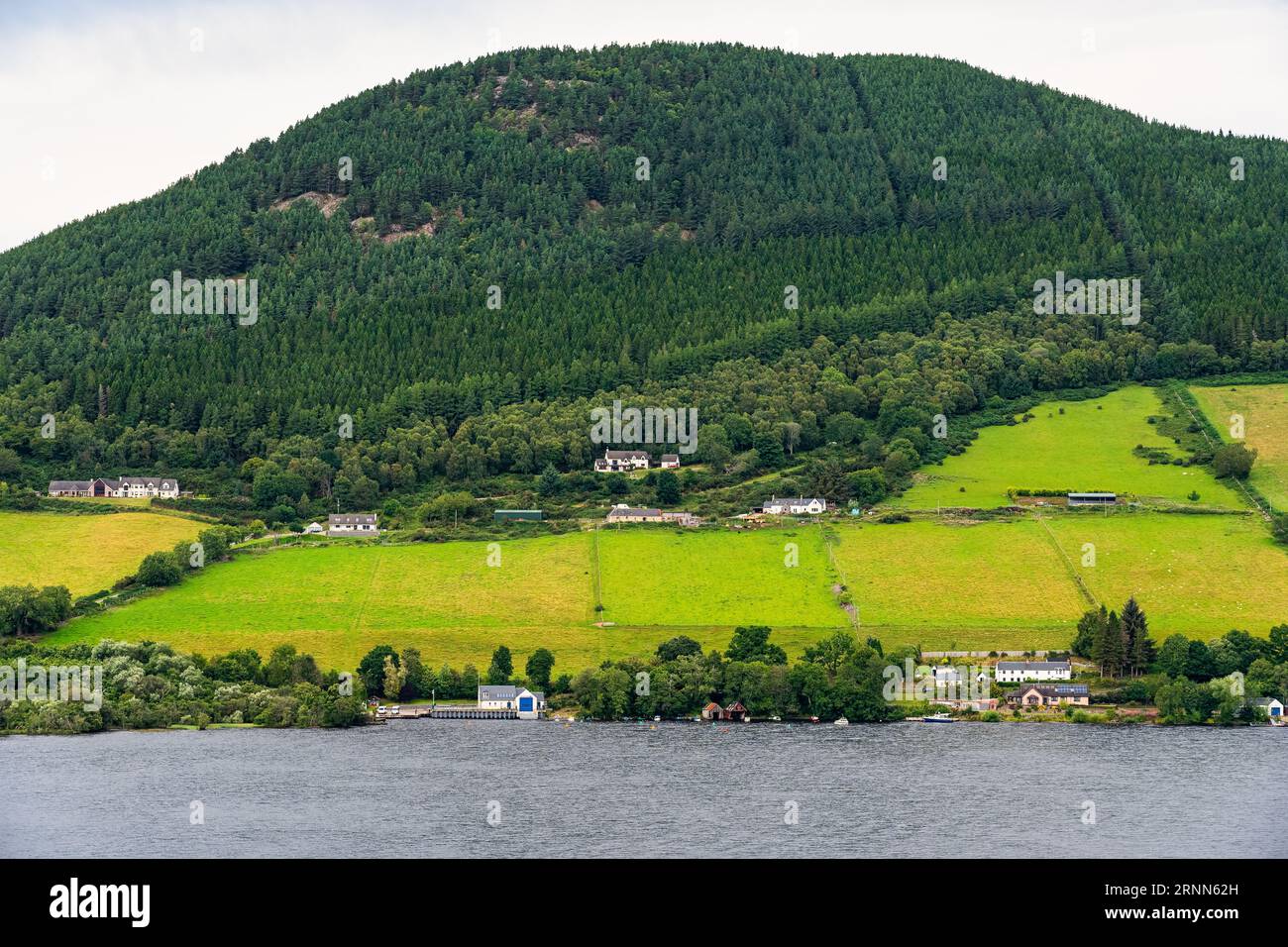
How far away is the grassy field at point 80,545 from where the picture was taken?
12550cm

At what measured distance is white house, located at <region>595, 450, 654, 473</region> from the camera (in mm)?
149875

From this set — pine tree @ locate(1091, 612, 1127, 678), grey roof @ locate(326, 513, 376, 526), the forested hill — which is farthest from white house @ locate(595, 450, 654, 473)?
pine tree @ locate(1091, 612, 1127, 678)

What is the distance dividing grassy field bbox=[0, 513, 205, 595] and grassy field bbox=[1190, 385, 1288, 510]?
76307mm

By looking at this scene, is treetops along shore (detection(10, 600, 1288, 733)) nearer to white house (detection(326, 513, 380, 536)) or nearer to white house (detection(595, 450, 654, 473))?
white house (detection(326, 513, 380, 536))

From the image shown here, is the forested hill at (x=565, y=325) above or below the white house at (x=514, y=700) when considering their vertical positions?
above

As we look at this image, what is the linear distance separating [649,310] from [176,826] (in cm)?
10786

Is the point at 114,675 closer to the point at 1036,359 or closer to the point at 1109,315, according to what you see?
the point at 1036,359

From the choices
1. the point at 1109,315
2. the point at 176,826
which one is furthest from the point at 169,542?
the point at 1109,315

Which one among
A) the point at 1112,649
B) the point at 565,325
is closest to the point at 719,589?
the point at 1112,649

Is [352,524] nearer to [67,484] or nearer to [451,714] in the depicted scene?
[67,484]

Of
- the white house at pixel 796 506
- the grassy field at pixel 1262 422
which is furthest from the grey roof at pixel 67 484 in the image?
the grassy field at pixel 1262 422

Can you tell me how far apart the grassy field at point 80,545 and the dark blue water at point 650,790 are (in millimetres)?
26785

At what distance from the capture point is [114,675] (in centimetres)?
10675

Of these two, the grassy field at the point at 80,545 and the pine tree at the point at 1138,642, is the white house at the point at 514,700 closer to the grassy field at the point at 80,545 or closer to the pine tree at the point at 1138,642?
the grassy field at the point at 80,545
